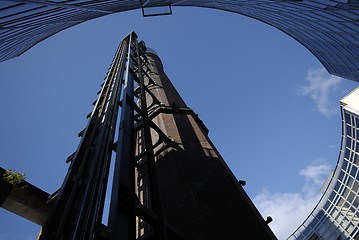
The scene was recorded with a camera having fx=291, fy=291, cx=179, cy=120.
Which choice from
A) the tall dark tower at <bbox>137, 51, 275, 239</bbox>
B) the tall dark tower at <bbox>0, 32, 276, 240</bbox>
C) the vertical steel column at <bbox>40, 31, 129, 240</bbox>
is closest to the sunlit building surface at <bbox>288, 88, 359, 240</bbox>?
the tall dark tower at <bbox>137, 51, 275, 239</bbox>

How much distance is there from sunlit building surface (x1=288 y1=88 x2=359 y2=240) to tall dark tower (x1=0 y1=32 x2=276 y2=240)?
22.6 m

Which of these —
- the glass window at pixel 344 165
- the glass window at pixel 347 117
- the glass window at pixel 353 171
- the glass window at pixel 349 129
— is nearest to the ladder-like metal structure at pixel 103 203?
the glass window at pixel 347 117

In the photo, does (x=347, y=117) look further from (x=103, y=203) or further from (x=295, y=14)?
(x=103, y=203)

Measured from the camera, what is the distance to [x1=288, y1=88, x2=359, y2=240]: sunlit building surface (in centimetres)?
2584

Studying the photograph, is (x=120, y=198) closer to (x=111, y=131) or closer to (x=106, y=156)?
(x=106, y=156)

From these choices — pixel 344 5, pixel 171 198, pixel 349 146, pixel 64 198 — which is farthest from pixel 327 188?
pixel 64 198

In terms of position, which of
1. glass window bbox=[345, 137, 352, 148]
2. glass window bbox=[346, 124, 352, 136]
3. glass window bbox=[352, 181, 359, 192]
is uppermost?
glass window bbox=[346, 124, 352, 136]

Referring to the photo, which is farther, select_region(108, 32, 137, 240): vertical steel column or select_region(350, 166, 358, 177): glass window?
select_region(350, 166, 358, 177): glass window

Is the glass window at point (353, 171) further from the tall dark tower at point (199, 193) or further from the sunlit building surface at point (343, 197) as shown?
the tall dark tower at point (199, 193)

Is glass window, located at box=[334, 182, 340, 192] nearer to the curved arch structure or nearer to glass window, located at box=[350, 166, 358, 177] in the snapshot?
glass window, located at box=[350, 166, 358, 177]

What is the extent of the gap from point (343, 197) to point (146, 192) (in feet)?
93.9

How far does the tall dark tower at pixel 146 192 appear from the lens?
3324 millimetres

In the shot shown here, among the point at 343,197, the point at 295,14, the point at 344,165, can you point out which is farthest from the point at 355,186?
the point at 295,14

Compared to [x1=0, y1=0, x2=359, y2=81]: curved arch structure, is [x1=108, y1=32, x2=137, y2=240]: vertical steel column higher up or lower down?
lower down
